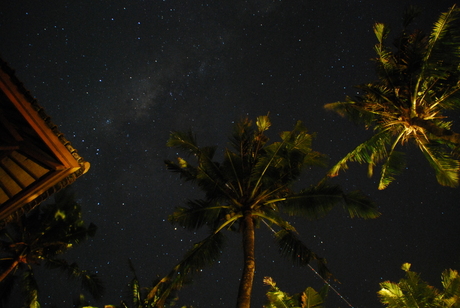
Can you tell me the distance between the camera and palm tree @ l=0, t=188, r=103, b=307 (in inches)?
507

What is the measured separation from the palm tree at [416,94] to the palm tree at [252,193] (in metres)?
1.92

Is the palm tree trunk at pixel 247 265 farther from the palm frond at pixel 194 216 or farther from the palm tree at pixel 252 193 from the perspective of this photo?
the palm frond at pixel 194 216

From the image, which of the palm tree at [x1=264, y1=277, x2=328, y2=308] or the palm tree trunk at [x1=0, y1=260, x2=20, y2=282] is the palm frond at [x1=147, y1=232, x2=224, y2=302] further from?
the palm tree trunk at [x1=0, y1=260, x2=20, y2=282]

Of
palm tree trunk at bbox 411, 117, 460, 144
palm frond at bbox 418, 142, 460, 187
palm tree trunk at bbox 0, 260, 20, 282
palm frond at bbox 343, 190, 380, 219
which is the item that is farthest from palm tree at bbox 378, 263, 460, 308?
palm tree trunk at bbox 0, 260, 20, 282

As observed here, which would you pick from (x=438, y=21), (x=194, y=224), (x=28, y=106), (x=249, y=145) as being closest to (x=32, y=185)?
(x=28, y=106)

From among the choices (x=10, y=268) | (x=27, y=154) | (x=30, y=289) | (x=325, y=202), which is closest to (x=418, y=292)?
(x=325, y=202)

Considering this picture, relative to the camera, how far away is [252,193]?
33.3 feet

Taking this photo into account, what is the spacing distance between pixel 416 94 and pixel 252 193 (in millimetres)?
5864

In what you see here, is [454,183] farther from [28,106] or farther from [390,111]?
[28,106]

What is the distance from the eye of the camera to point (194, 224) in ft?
34.8

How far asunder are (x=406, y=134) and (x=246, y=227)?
5.80 metres

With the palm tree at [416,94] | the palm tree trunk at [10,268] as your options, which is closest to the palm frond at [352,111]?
the palm tree at [416,94]

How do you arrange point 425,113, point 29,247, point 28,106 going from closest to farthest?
point 28,106, point 425,113, point 29,247

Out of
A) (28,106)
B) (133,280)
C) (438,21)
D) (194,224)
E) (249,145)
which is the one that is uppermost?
(28,106)
